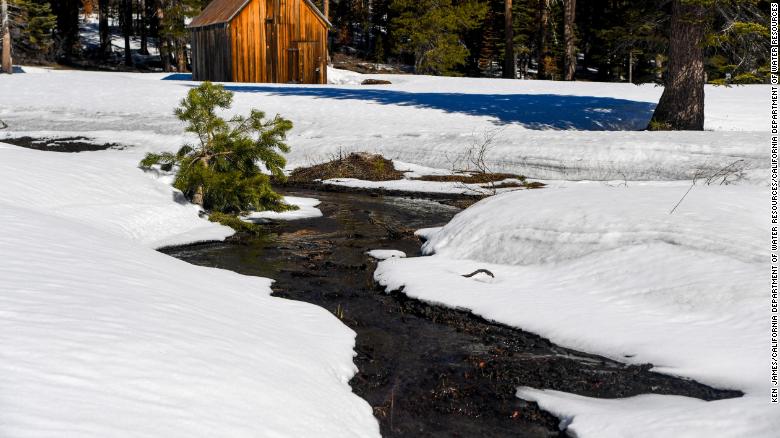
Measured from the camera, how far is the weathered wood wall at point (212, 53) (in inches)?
1324

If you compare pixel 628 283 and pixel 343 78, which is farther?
pixel 343 78

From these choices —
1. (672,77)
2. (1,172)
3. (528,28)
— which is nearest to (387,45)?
(528,28)

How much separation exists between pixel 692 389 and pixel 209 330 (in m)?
3.57

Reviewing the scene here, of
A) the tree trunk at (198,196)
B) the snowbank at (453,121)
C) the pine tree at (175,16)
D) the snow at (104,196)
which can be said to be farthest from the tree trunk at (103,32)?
the tree trunk at (198,196)

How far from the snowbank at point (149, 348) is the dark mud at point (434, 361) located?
0.30 meters

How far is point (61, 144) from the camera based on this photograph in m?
20.2

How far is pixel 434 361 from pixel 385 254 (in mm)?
3578

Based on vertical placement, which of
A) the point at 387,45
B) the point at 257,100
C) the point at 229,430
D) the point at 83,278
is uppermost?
the point at 387,45

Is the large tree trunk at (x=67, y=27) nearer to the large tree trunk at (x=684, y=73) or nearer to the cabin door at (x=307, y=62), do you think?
Answer: the cabin door at (x=307, y=62)

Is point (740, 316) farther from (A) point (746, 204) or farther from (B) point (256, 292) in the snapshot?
(B) point (256, 292)

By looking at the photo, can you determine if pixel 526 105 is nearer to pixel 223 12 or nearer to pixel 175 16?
pixel 223 12

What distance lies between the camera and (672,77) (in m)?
17.6

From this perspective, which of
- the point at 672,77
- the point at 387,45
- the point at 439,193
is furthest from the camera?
the point at 387,45

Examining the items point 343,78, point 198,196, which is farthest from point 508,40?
point 198,196
